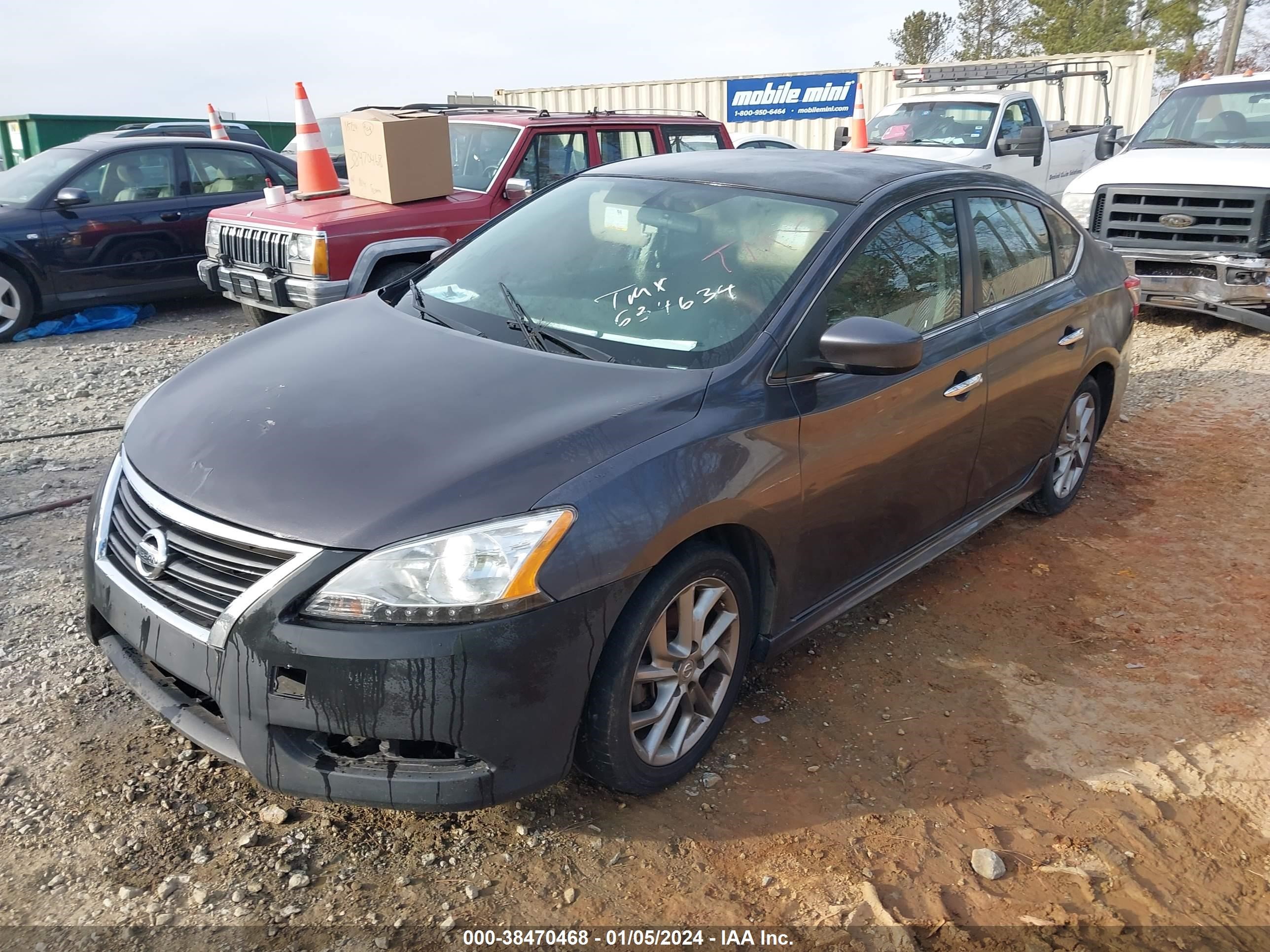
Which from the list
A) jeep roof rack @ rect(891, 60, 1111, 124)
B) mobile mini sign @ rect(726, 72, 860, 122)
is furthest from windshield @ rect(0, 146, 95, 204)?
mobile mini sign @ rect(726, 72, 860, 122)

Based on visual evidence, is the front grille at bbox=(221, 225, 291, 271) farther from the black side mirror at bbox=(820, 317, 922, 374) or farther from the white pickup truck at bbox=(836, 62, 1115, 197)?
the white pickup truck at bbox=(836, 62, 1115, 197)

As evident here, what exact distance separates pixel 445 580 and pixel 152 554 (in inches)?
31.8

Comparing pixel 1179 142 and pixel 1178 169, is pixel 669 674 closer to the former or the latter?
pixel 1178 169

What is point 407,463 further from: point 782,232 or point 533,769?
point 782,232

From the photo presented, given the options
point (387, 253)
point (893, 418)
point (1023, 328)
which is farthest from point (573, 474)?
point (387, 253)

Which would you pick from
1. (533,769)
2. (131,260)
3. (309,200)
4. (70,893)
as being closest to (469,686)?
(533,769)

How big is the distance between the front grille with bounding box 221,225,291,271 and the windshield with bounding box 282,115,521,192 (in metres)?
1.07

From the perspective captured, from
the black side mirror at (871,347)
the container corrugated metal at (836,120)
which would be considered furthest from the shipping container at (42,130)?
the black side mirror at (871,347)

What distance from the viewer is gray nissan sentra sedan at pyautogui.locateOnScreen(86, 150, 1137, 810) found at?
2359 mm

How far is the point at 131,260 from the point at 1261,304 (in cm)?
932

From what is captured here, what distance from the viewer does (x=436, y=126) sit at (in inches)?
286

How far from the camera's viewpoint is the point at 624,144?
8.40 metres

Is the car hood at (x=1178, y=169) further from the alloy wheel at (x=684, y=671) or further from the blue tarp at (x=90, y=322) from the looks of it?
the blue tarp at (x=90, y=322)

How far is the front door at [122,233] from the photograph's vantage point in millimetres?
8438
